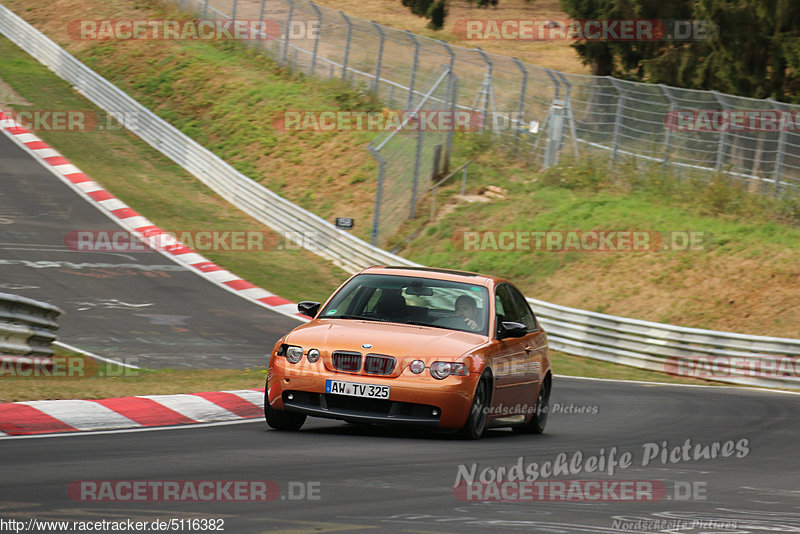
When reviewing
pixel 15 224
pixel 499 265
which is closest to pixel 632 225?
Result: pixel 499 265

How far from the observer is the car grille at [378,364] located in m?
8.99

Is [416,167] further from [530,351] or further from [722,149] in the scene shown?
[530,351]

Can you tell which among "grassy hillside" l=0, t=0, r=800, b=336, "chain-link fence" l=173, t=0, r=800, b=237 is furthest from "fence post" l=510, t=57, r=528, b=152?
"grassy hillside" l=0, t=0, r=800, b=336

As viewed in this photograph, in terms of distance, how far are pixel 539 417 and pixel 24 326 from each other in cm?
553

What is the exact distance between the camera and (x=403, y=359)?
29.5ft

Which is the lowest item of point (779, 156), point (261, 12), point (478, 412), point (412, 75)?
point (478, 412)

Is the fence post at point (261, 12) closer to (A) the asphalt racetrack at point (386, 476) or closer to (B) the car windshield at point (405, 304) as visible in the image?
(A) the asphalt racetrack at point (386, 476)

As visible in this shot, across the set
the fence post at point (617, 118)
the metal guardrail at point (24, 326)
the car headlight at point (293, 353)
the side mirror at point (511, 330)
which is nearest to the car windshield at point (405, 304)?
the side mirror at point (511, 330)

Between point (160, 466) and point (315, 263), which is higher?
point (160, 466)

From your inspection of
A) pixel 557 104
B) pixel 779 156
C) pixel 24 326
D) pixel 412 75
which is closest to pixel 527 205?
pixel 557 104

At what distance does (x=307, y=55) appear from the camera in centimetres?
4125

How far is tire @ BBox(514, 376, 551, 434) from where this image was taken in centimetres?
1077

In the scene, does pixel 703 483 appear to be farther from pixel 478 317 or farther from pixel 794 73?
pixel 794 73

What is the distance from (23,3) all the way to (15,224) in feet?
92.8
